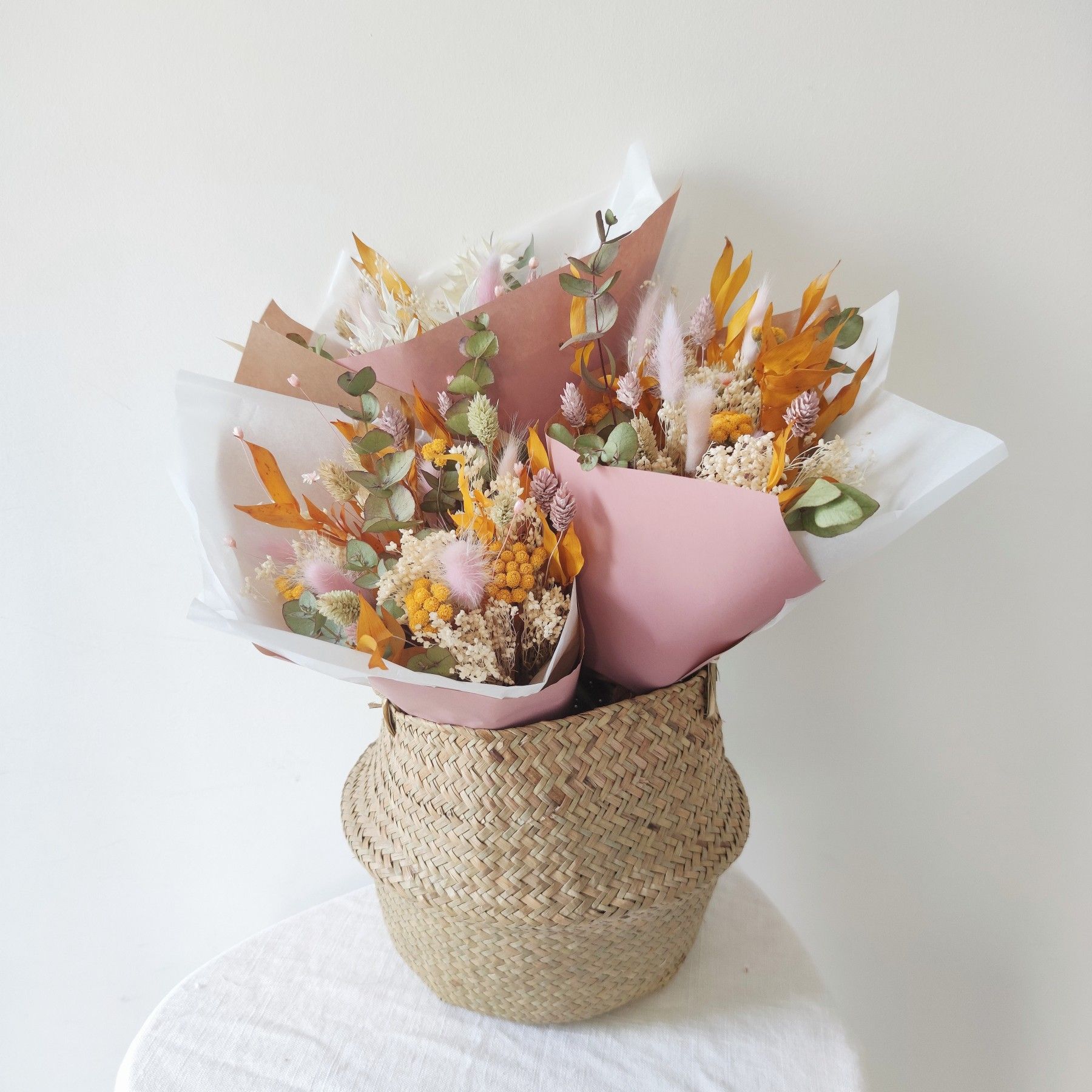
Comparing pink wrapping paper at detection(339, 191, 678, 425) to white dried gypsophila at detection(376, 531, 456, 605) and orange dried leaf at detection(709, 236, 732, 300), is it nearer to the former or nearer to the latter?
orange dried leaf at detection(709, 236, 732, 300)

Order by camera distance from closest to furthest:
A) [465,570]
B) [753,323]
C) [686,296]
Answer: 1. [465,570]
2. [753,323]
3. [686,296]

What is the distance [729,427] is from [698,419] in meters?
0.04

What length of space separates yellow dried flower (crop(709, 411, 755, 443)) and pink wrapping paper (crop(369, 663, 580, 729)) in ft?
0.65

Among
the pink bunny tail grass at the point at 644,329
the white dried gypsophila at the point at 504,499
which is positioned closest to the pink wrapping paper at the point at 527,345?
the pink bunny tail grass at the point at 644,329

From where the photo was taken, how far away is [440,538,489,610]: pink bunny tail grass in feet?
1.72

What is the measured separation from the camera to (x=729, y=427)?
572 millimetres

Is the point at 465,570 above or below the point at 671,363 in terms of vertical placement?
below

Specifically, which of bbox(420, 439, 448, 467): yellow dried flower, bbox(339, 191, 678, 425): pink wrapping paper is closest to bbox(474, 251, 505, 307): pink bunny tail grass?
bbox(339, 191, 678, 425): pink wrapping paper

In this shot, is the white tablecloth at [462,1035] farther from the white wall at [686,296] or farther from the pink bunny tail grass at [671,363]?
the pink bunny tail grass at [671,363]

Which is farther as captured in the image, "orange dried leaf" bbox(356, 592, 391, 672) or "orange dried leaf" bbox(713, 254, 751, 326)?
"orange dried leaf" bbox(713, 254, 751, 326)

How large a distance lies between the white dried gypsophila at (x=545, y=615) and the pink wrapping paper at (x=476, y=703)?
4 centimetres

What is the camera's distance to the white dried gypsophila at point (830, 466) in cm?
54

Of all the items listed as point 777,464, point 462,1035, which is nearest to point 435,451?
point 777,464

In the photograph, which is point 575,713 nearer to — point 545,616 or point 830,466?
point 545,616
